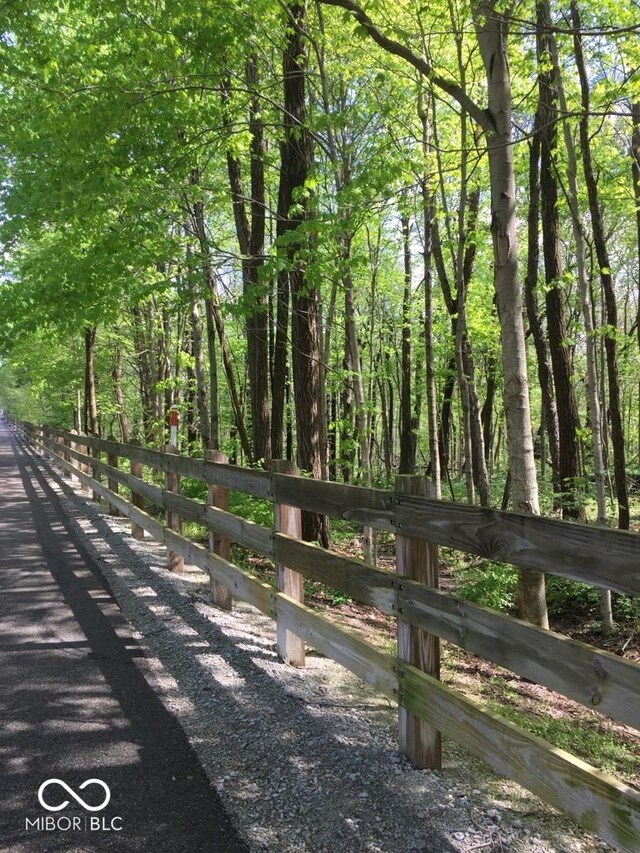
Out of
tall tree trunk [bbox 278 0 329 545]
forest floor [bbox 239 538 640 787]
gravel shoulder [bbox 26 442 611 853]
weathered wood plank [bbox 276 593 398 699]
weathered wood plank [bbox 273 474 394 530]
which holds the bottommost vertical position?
forest floor [bbox 239 538 640 787]

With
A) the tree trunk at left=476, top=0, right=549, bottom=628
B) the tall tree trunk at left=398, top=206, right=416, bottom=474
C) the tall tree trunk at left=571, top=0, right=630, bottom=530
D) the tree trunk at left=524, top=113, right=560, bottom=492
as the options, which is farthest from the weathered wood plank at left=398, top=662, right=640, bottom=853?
the tall tree trunk at left=398, top=206, right=416, bottom=474

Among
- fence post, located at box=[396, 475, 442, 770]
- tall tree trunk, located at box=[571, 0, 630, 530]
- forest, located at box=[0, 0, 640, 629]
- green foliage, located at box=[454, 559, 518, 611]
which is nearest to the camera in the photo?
fence post, located at box=[396, 475, 442, 770]

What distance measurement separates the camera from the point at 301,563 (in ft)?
12.1

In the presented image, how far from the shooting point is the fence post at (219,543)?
5.15 meters

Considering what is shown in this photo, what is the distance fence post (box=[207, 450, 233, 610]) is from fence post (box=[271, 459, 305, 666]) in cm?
120

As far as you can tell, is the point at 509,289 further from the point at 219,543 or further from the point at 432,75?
the point at 219,543

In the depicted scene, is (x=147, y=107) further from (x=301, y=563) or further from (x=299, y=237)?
(x=301, y=563)

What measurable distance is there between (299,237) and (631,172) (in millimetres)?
6628

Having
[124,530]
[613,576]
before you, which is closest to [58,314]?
[124,530]

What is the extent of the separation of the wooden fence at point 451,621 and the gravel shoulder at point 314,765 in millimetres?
216

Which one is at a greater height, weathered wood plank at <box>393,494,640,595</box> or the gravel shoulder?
weathered wood plank at <box>393,494,640,595</box>

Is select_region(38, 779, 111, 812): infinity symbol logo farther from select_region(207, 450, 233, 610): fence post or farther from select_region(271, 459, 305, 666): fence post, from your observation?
select_region(207, 450, 233, 610): fence post

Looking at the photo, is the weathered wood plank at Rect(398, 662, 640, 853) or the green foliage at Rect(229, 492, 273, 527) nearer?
the weathered wood plank at Rect(398, 662, 640, 853)

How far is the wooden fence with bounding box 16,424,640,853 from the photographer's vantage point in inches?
70.9
